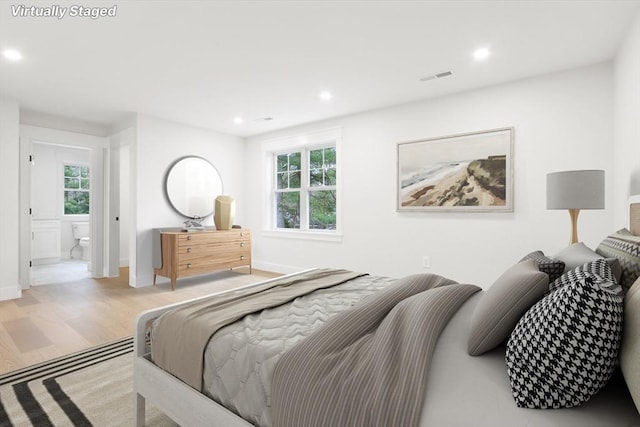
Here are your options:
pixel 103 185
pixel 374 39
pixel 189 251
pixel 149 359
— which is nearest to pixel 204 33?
pixel 374 39

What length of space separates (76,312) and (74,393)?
185 cm

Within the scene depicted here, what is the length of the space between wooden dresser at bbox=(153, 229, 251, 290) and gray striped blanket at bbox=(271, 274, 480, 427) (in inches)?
142

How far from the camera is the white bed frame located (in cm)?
123

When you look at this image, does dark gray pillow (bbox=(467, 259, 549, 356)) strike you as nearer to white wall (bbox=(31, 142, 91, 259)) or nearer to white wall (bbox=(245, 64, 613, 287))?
white wall (bbox=(245, 64, 613, 287))

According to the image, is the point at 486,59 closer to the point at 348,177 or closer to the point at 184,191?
the point at 348,177

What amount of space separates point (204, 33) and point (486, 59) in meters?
2.35

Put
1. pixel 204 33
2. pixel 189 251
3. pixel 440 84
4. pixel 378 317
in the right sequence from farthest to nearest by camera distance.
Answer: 1. pixel 189 251
2. pixel 440 84
3. pixel 204 33
4. pixel 378 317

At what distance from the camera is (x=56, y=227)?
21.6ft

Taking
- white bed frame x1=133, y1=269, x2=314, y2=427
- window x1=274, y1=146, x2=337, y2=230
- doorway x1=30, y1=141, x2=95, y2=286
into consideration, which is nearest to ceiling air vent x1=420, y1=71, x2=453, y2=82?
window x1=274, y1=146, x2=337, y2=230

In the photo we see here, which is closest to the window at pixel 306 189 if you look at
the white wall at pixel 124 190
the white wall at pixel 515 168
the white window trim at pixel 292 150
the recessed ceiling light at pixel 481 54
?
the white window trim at pixel 292 150

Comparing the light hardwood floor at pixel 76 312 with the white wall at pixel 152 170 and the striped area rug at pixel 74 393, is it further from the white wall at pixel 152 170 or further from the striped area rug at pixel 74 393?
the white wall at pixel 152 170

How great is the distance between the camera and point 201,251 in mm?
4633

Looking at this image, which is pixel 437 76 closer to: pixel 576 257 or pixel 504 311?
pixel 576 257

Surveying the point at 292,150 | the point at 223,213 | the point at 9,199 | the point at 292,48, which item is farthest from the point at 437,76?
the point at 9,199
